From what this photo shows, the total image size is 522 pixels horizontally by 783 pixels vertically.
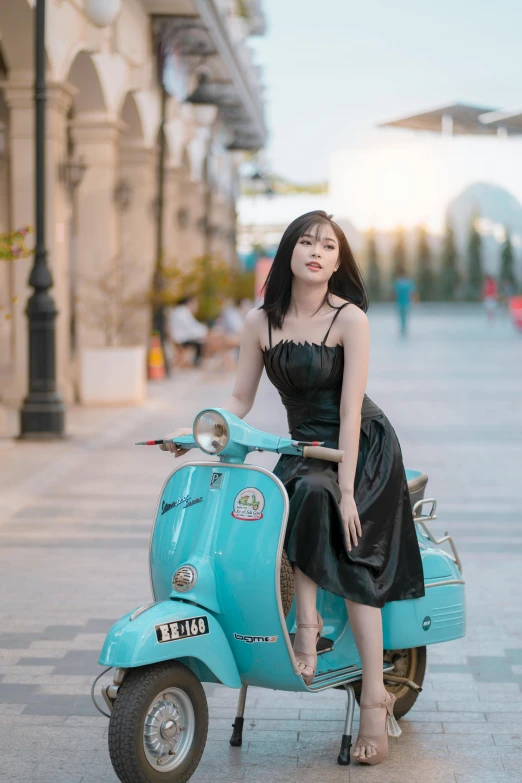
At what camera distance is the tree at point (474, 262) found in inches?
2451

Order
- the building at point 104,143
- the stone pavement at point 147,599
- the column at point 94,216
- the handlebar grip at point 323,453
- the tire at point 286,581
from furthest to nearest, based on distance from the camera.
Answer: the column at point 94,216, the building at point 104,143, the stone pavement at point 147,599, the tire at point 286,581, the handlebar grip at point 323,453

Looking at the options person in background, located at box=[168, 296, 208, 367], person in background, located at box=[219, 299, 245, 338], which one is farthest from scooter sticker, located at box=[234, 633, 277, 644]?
person in background, located at box=[219, 299, 245, 338]

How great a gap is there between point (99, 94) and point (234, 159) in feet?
74.2

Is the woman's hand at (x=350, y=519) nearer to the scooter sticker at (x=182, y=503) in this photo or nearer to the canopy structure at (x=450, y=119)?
the scooter sticker at (x=182, y=503)

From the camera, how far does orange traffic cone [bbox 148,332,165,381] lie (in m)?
18.7

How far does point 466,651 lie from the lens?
16.7 ft

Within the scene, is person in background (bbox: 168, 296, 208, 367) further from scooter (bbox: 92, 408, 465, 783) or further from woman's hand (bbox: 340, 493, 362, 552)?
woman's hand (bbox: 340, 493, 362, 552)

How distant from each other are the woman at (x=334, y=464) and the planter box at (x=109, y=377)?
430 inches

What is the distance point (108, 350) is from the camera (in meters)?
14.7

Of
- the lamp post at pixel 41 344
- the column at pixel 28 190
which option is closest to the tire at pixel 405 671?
the lamp post at pixel 41 344

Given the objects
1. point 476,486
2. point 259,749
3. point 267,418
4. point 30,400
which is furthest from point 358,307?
point 267,418

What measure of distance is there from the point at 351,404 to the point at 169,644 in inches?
35.0

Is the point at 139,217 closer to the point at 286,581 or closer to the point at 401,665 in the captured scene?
the point at 401,665

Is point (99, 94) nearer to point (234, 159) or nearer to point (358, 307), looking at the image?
point (358, 307)
